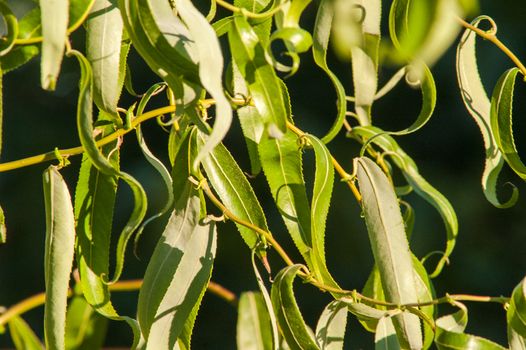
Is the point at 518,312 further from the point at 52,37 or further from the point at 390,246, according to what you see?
the point at 52,37

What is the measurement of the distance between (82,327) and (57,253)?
249 millimetres

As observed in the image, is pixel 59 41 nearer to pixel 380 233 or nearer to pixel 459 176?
pixel 380 233

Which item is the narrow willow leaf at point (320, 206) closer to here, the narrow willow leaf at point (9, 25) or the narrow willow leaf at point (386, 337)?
the narrow willow leaf at point (386, 337)

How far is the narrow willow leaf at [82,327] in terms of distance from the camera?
0.72 meters

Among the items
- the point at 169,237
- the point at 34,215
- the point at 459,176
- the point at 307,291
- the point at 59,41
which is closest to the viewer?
the point at 59,41

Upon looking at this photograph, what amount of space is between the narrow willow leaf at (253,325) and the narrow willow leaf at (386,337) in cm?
7

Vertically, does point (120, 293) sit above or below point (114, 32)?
below

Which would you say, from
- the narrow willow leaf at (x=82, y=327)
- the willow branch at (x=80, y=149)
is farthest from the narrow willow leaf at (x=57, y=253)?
the narrow willow leaf at (x=82, y=327)

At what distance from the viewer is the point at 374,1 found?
54 centimetres

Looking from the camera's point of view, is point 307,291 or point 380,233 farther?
point 307,291

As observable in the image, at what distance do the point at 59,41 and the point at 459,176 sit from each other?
1329 mm

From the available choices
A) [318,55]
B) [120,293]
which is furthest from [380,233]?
[120,293]

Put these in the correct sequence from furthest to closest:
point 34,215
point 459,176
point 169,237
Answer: point 34,215 < point 459,176 < point 169,237

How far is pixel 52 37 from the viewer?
0.40 metres
